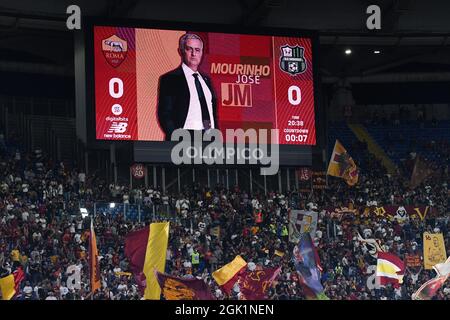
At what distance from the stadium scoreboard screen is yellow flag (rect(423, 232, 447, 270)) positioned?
4535mm

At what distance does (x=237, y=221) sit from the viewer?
96.1 ft

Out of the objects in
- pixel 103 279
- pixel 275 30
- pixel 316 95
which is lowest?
pixel 103 279

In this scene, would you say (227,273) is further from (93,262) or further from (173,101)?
(173,101)

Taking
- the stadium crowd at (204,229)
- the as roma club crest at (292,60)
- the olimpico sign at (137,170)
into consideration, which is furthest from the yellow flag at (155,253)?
the olimpico sign at (137,170)

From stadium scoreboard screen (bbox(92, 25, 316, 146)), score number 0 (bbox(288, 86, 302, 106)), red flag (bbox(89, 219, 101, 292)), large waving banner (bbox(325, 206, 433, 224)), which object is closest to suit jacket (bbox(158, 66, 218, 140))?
stadium scoreboard screen (bbox(92, 25, 316, 146))

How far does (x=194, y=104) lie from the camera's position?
2797 centimetres

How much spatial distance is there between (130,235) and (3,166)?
8.83 m

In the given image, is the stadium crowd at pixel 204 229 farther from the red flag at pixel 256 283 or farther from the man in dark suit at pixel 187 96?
the man in dark suit at pixel 187 96

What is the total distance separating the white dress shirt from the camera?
91.5 feet

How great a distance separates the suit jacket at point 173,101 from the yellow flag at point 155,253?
241 inches

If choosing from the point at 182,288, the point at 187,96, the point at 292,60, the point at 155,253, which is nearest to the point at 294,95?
the point at 292,60

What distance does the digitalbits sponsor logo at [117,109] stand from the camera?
2707 centimetres
